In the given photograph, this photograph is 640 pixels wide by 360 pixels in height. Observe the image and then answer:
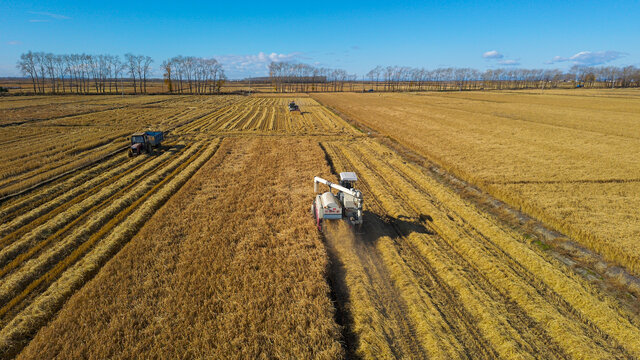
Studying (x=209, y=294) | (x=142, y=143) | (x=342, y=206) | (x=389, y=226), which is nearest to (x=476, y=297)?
(x=389, y=226)

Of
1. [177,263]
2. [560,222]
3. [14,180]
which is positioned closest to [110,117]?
[14,180]

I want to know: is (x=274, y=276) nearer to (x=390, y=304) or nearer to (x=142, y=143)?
(x=390, y=304)

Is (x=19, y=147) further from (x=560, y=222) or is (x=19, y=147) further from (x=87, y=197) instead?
(x=560, y=222)

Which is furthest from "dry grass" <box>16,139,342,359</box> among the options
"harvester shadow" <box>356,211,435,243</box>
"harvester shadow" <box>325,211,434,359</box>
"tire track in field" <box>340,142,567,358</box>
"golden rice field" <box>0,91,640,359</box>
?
"tire track in field" <box>340,142,567,358</box>

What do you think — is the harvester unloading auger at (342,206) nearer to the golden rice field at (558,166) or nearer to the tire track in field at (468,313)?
the tire track in field at (468,313)

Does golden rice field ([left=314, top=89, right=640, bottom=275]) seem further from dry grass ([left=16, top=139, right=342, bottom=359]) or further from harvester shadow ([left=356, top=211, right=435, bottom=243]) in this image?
dry grass ([left=16, top=139, right=342, bottom=359])

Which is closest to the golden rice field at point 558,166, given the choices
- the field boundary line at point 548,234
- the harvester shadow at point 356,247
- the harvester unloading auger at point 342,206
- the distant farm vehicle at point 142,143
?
the field boundary line at point 548,234
